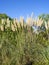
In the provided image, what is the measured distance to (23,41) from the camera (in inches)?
408

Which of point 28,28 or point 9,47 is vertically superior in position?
point 28,28

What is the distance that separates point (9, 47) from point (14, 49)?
22cm

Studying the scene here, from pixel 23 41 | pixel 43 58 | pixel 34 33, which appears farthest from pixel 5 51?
pixel 34 33

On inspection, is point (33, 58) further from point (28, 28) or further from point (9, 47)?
point (28, 28)

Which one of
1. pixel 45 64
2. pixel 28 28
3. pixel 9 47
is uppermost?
pixel 28 28

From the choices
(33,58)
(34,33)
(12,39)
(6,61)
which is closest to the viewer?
(6,61)

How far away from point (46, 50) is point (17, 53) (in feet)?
3.82

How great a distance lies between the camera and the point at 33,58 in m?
10.3

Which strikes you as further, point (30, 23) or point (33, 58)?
point (30, 23)

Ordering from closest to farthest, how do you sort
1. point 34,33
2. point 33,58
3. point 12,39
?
point 33,58, point 12,39, point 34,33

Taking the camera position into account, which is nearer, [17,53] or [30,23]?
[17,53]

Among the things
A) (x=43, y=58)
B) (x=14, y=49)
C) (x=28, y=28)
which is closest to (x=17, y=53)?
(x=14, y=49)

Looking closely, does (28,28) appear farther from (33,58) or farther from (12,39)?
(33,58)

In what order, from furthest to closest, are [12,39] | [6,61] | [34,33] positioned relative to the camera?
[34,33] → [12,39] → [6,61]
